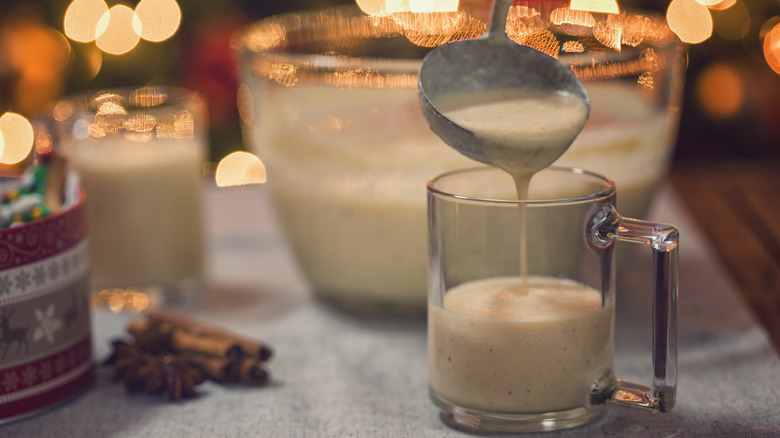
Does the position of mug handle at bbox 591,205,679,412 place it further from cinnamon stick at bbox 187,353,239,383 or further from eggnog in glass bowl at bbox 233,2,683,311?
cinnamon stick at bbox 187,353,239,383

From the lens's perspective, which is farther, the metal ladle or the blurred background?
the blurred background

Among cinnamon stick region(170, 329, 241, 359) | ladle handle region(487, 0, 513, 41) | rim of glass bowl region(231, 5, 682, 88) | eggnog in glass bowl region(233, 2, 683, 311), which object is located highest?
ladle handle region(487, 0, 513, 41)

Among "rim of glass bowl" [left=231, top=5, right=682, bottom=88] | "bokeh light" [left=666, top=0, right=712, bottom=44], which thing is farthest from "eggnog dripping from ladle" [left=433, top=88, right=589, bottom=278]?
"bokeh light" [left=666, top=0, right=712, bottom=44]

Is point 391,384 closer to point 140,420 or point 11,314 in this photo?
point 140,420

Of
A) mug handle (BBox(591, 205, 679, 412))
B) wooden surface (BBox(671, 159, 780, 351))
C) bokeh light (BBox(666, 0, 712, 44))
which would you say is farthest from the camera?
bokeh light (BBox(666, 0, 712, 44))

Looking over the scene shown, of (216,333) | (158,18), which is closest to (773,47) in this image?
(158,18)

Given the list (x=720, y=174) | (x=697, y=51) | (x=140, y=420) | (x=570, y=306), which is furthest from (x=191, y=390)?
(x=697, y=51)
